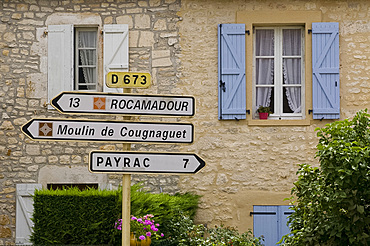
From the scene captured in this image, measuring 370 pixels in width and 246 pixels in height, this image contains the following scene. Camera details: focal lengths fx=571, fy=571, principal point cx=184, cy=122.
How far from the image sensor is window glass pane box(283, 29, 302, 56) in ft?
30.7

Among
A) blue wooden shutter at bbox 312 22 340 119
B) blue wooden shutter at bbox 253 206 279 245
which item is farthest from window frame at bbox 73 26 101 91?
blue wooden shutter at bbox 312 22 340 119

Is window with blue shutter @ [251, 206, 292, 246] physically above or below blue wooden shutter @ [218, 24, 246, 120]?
below

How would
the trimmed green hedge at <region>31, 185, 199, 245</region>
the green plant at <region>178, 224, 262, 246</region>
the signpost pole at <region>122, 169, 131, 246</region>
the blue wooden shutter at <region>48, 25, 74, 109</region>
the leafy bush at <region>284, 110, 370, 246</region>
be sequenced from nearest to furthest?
the signpost pole at <region>122, 169, 131, 246</region>
the leafy bush at <region>284, 110, 370, 246</region>
the trimmed green hedge at <region>31, 185, 199, 245</region>
the green plant at <region>178, 224, 262, 246</region>
the blue wooden shutter at <region>48, 25, 74, 109</region>

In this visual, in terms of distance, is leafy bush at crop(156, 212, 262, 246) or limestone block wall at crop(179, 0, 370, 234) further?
limestone block wall at crop(179, 0, 370, 234)

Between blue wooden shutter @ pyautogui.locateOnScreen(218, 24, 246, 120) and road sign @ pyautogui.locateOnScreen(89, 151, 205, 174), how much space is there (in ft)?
15.9

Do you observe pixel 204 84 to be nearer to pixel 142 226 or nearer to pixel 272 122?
pixel 272 122

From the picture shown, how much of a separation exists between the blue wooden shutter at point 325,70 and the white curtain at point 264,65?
2.34ft

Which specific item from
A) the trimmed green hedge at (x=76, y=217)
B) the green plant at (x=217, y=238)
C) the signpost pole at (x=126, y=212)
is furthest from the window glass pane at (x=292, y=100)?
the signpost pole at (x=126, y=212)

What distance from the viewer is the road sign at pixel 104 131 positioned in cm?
428

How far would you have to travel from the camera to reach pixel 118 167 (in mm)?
4266

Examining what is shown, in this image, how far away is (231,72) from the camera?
9.12 meters

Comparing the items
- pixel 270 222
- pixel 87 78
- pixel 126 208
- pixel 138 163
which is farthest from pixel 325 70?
pixel 126 208

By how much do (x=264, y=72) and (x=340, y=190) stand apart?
14.2 ft

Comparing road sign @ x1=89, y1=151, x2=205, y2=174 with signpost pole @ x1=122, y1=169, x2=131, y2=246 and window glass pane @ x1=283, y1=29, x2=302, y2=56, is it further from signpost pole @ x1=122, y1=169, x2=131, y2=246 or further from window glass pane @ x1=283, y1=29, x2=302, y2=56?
window glass pane @ x1=283, y1=29, x2=302, y2=56
